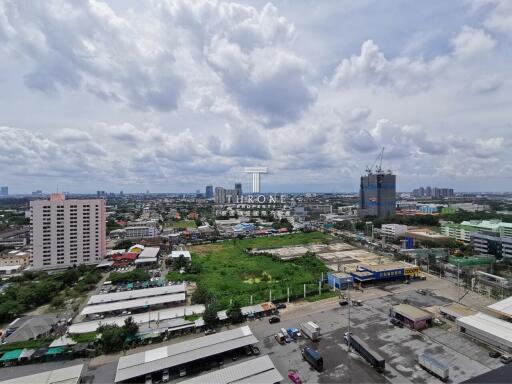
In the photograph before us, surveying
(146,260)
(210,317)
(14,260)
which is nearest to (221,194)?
(146,260)

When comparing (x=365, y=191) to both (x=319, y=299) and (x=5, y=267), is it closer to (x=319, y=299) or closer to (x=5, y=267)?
(x=319, y=299)

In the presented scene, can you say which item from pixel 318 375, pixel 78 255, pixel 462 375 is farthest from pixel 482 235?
pixel 78 255

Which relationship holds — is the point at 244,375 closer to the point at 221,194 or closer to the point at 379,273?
the point at 379,273

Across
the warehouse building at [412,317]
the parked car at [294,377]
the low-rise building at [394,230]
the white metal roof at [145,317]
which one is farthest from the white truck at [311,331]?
the low-rise building at [394,230]

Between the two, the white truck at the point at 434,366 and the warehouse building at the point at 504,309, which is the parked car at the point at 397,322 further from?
the warehouse building at the point at 504,309

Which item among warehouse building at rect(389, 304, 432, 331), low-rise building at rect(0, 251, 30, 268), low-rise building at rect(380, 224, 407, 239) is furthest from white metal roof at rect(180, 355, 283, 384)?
low-rise building at rect(380, 224, 407, 239)
